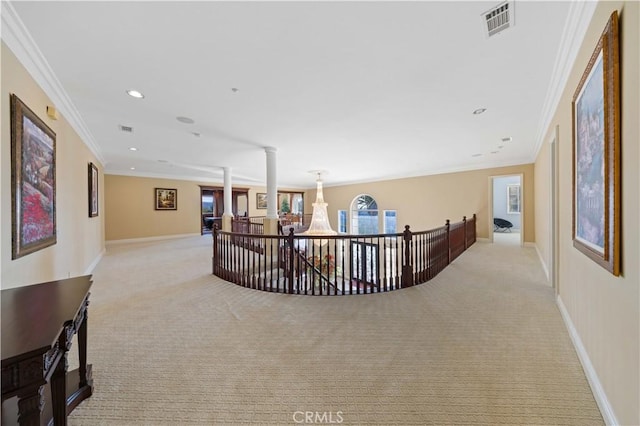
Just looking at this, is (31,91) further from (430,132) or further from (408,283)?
(430,132)

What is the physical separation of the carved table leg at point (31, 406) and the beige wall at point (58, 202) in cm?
150

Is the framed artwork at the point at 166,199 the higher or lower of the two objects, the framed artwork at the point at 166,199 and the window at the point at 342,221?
the higher

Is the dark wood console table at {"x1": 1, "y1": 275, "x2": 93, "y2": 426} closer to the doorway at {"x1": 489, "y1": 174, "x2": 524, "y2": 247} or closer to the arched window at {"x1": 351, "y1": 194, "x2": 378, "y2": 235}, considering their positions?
the arched window at {"x1": 351, "y1": 194, "x2": 378, "y2": 235}

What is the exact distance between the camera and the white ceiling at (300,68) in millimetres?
1749

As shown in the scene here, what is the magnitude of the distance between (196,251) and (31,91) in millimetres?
4944

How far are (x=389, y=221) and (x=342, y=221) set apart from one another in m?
2.83

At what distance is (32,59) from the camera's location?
2.17 meters

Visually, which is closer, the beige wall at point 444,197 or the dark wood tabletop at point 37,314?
the dark wood tabletop at point 37,314

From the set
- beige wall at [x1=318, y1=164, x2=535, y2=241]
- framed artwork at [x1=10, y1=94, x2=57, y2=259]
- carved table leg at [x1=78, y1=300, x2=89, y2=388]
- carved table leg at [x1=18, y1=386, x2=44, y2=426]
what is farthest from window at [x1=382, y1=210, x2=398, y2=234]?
carved table leg at [x1=18, y1=386, x2=44, y2=426]

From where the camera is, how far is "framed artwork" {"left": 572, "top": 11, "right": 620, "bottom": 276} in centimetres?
128

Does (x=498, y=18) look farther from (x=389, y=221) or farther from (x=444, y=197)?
(x=389, y=221)

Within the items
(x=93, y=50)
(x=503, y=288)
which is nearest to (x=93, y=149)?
(x=93, y=50)

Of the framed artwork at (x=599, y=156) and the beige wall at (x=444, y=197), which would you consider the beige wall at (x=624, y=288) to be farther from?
the beige wall at (x=444, y=197)

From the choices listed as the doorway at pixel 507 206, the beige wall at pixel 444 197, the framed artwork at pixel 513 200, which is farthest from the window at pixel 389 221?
the framed artwork at pixel 513 200
